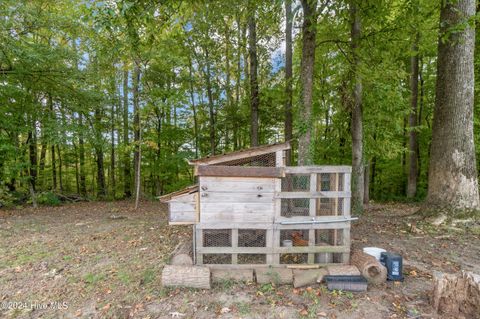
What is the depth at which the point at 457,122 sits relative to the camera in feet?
16.8

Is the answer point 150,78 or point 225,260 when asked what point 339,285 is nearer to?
point 225,260

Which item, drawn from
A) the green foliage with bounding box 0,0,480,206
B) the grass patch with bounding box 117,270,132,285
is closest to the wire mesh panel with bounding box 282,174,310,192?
the green foliage with bounding box 0,0,480,206

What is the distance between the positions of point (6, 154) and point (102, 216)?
3.79m

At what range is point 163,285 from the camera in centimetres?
318

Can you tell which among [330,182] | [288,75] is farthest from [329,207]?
[288,75]

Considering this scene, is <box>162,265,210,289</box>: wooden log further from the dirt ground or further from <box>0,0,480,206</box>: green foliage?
<box>0,0,480,206</box>: green foliage

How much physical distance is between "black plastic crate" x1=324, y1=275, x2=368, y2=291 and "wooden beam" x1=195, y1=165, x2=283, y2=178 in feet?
4.74

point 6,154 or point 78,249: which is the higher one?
point 6,154

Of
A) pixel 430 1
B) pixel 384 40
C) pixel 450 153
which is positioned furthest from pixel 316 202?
pixel 430 1

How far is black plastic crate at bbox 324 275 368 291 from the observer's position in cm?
304

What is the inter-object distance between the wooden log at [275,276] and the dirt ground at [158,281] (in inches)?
3.2

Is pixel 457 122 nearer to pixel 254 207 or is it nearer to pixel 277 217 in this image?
pixel 277 217

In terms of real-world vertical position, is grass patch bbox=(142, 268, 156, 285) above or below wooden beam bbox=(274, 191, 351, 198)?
below

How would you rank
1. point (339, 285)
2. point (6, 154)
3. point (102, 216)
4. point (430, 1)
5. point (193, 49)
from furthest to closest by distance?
1. point (193, 49)
2. point (6, 154)
3. point (102, 216)
4. point (430, 1)
5. point (339, 285)
